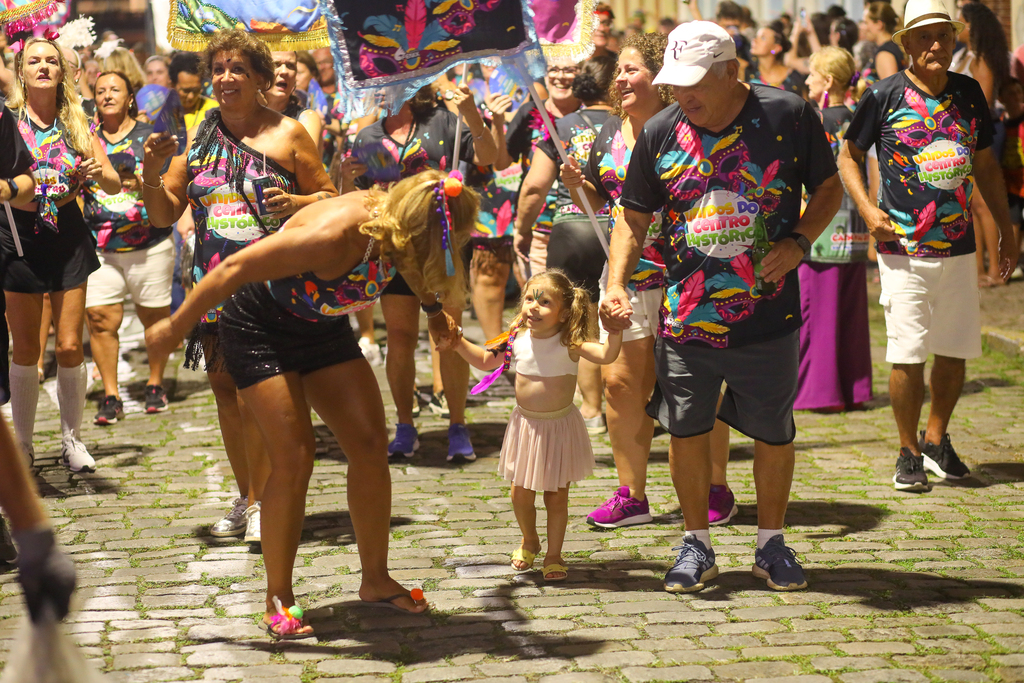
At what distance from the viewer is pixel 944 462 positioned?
6152mm

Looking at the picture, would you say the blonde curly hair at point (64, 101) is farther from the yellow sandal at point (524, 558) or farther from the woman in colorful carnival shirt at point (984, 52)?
the woman in colorful carnival shirt at point (984, 52)

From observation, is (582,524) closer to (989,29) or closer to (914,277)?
(914,277)

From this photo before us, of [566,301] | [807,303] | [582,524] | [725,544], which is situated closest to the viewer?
[566,301]

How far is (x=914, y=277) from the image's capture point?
6.01 m

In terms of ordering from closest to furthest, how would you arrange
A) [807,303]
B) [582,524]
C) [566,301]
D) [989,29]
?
[566,301] < [582,524] < [807,303] < [989,29]

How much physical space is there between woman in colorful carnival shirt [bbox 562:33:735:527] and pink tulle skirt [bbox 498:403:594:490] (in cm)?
74

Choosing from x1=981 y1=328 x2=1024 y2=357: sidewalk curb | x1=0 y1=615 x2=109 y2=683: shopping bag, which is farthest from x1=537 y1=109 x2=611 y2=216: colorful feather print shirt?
x1=981 y1=328 x2=1024 y2=357: sidewalk curb

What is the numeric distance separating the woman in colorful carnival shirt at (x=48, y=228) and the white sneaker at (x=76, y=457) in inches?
1.2

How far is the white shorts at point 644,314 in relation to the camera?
18.6ft

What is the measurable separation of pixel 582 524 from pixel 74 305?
311cm

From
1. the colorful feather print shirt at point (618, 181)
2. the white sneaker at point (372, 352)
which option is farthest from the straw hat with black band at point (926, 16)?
the white sneaker at point (372, 352)

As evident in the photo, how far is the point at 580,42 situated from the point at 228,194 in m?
2.00

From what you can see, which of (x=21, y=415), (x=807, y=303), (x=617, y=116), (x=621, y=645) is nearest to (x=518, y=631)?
(x=621, y=645)

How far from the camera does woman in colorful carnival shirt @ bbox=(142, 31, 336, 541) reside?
4996 mm
